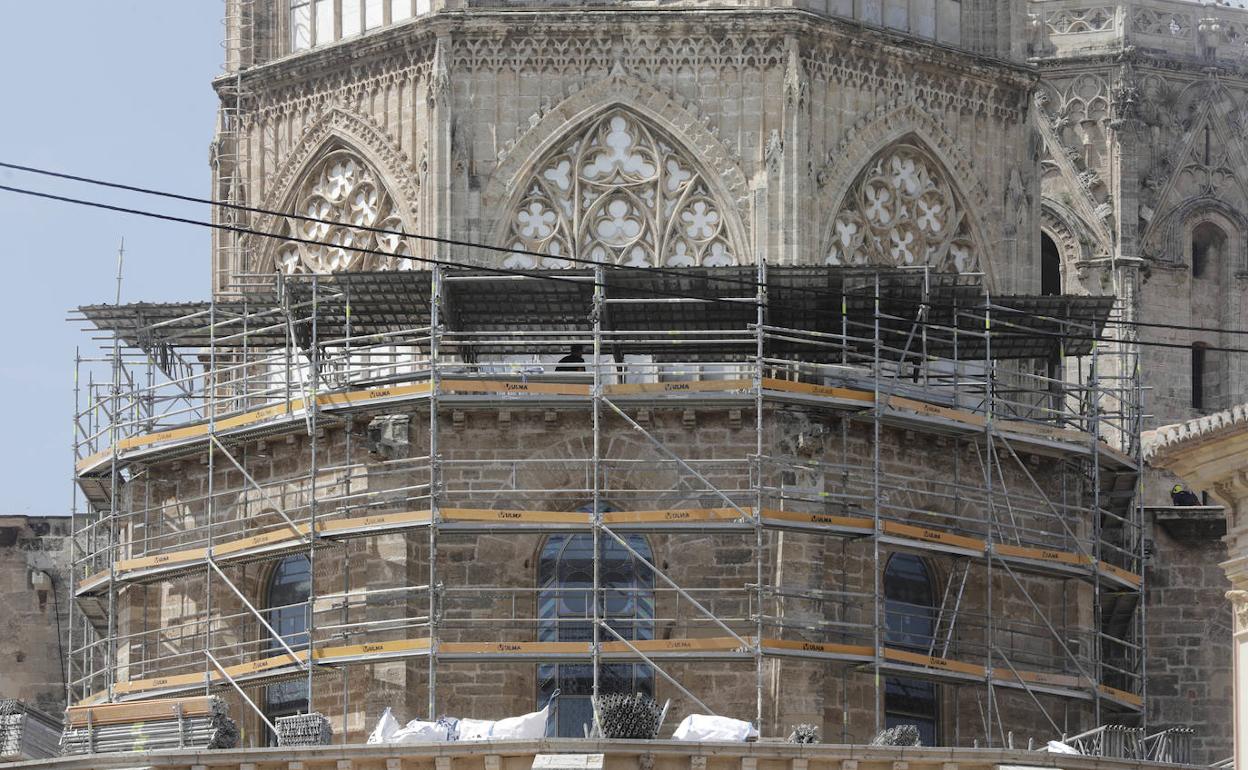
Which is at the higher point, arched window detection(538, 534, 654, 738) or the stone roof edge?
the stone roof edge

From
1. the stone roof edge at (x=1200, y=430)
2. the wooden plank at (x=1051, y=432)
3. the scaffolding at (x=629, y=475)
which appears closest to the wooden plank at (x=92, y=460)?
the scaffolding at (x=629, y=475)

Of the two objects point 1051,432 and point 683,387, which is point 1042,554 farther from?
point 683,387

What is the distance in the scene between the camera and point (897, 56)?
59.2 m

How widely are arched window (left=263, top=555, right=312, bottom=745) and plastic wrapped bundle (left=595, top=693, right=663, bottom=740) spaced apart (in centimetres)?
686

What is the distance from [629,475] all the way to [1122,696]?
8063 mm

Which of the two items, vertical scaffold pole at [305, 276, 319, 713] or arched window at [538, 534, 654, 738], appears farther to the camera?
arched window at [538, 534, 654, 738]

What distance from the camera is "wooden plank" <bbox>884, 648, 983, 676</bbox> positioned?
54.0 metres

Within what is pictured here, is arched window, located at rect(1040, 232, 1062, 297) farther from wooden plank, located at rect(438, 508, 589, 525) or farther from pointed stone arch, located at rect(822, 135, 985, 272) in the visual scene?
wooden plank, located at rect(438, 508, 589, 525)

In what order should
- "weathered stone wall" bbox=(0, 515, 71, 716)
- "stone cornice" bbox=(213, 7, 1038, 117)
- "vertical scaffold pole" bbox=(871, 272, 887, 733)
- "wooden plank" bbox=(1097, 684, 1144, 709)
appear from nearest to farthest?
"vertical scaffold pole" bbox=(871, 272, 887, 733) → "wooden plank" bbox=(1097, 684, 1144, 709) → "stone cornice" bbox=(213, 7, 1038, 117) → "weathered stone wall" bbox=(0, 515, 71, 716)

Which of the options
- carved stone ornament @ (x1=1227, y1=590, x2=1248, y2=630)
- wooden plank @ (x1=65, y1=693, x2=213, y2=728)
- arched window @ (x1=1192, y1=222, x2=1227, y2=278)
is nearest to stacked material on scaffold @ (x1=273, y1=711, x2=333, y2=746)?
wooden plank @ (x1=65, y1=693, x2=213, y2=728)

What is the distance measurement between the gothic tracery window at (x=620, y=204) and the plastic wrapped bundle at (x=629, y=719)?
944 cm

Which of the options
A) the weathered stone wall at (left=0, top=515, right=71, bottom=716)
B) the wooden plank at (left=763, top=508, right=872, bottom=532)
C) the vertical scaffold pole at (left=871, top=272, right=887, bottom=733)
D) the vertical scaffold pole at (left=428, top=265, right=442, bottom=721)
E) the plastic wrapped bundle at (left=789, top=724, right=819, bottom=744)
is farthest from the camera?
the weathered stone wall at (left=0, top=515, right=71, bottom=716)

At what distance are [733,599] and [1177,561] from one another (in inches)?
385

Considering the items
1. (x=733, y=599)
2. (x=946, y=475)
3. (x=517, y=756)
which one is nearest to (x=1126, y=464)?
(x=946, y=475)
